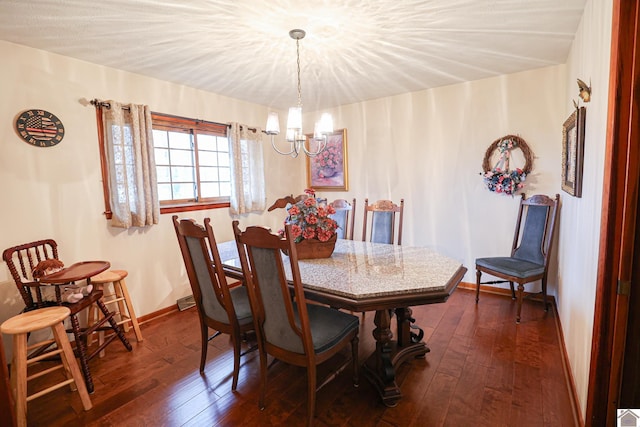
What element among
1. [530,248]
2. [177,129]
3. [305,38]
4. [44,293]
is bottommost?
[44,293]

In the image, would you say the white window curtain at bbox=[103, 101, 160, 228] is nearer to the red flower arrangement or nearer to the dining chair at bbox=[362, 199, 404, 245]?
the red flower arrangement

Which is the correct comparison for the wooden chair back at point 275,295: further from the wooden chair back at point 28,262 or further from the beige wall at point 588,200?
the wooden chair back at point 28,262

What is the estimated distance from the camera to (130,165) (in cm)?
277

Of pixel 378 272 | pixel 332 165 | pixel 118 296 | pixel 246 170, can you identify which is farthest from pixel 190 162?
pixel 378 272

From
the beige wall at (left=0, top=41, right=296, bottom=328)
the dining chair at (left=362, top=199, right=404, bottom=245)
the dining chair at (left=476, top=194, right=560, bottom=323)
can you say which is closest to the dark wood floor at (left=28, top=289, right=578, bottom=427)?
the dining chair at (left=476, top=194, right=560, bottom=323)

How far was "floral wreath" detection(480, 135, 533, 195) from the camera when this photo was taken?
3107 millimetres

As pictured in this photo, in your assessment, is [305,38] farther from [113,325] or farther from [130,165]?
[113,325]

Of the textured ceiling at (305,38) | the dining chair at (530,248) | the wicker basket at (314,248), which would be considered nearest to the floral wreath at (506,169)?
the dining chair at (530,248)

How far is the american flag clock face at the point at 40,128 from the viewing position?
2.25 meters

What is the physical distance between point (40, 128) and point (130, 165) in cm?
64

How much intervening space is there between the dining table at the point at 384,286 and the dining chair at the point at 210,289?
0.21 metres

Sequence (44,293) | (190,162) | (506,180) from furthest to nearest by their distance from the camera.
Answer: (190,162) < (506,180) < (44,293)

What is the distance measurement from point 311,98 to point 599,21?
284 centimetres

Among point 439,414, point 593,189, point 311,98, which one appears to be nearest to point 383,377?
point 439,414
